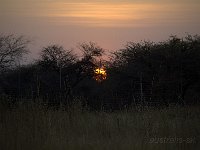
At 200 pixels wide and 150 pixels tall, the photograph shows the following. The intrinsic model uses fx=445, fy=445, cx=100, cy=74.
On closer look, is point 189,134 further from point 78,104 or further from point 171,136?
point 78,104

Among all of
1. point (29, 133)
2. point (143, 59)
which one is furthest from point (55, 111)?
point (143, 59)

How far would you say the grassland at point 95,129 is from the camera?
8.93m

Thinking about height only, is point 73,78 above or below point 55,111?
above

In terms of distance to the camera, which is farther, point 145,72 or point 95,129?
point 145,72

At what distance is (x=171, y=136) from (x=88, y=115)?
90.5 inches

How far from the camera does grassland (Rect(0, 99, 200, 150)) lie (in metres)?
8.93

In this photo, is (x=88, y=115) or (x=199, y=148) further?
(x=88, y=115)

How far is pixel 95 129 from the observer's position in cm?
1023

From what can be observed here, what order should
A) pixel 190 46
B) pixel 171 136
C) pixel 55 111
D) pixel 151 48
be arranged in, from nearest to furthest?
pixel 171 136 < pixel 55 111 < pixel 190 46 < pixel 151 48

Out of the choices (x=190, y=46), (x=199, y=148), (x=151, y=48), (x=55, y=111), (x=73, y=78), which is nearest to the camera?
Answer: (x=199, y=148)

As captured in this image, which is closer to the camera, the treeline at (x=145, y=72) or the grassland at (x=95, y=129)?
the grassland at (x=95, y=129)

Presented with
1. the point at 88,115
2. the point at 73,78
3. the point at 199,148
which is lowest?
the point at 199,148

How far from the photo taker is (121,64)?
107 feet

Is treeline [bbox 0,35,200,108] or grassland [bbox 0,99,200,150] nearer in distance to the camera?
grassland [bbox 0,99,200,150]
